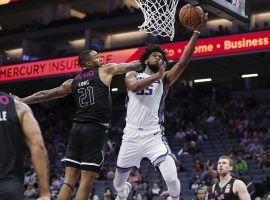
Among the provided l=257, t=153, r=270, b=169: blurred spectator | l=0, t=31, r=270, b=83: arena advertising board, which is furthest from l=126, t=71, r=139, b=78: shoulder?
l=0, t=31, r=270, b=83: arena advertising board

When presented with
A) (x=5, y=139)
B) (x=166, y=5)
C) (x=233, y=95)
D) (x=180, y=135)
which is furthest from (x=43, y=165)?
(x=233, y=95)

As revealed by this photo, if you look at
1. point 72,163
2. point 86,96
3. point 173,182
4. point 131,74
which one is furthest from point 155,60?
point 72,163

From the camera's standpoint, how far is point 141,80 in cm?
649

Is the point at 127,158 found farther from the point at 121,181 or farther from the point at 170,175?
the point at 170,175

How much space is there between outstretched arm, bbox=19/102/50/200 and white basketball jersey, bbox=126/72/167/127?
3255mm

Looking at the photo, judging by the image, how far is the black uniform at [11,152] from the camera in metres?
3.48

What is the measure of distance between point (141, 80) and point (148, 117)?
0.56 m

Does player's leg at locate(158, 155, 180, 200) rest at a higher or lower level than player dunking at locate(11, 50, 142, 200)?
lower

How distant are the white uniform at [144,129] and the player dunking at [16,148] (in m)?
3.23

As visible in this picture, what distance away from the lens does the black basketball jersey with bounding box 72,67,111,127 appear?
6.49 metres

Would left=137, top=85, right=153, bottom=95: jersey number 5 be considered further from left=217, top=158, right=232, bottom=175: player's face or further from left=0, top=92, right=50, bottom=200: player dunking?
left=0, top=92, right=50, bottom=200: player dunking

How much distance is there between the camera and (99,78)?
21.5ft

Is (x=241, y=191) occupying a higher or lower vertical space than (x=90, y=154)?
lower

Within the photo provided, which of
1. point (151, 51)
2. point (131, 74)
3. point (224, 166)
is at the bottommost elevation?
point (224, 166)
